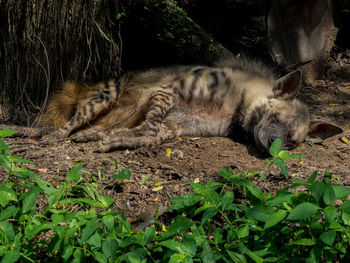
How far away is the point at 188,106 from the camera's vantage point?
4586mm

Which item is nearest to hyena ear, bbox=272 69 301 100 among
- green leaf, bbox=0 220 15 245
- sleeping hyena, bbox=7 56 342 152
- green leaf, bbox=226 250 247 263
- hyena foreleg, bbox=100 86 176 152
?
sleeping hyena, bbox=7 56 342 152

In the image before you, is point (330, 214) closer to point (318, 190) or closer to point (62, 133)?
point (318, 190)

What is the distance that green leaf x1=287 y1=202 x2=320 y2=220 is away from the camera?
1909mm

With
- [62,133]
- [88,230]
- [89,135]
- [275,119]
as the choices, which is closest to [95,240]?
[88,230]

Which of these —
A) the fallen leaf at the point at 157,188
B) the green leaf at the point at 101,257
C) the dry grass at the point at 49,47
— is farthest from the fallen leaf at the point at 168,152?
the green leaf at the point at 101,257

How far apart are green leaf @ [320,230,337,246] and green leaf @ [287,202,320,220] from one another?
10cm

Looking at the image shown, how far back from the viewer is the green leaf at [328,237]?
6.07ft

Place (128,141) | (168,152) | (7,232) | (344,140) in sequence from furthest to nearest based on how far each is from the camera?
1. (344,140)
2. (128,141)
3. (168,152)
4. (7,232)

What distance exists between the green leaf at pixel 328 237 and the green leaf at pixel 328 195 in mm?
140

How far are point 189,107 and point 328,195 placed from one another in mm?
2753

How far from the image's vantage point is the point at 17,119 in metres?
4.57

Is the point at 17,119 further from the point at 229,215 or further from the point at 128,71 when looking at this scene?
the point at 229,215

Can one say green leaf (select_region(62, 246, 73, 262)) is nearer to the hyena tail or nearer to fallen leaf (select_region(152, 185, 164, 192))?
fallen leaf (select_region(152, 185, 164, 192))

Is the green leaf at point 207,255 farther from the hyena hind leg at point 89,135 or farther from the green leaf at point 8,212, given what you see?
the hyena hind leg at point 89,135
